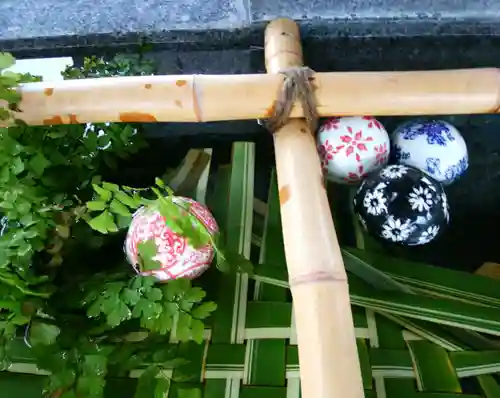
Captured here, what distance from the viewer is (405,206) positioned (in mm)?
884

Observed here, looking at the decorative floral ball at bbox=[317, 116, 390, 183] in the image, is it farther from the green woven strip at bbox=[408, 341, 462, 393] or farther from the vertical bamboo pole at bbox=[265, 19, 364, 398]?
the green woven strip at bbox=[408, 341, 462, 393]

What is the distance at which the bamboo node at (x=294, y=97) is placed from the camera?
867 mm

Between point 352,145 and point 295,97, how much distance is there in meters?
0.11

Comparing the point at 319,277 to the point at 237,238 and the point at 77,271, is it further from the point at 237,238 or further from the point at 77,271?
the point at 77,271

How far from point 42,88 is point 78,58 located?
0.20 meters

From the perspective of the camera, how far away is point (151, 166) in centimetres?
110

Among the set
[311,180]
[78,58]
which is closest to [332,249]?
[311,180]

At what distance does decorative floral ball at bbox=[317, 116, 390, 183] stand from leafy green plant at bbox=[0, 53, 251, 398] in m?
0.20

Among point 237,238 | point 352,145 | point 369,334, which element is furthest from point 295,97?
point 369,334

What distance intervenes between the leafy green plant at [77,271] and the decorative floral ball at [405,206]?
194mm

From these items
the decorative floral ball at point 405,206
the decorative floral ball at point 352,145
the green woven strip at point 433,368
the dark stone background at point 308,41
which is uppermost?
the dark stone background at point 308,41

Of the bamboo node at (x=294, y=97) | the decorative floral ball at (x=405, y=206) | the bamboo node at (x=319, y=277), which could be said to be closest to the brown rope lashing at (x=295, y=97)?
the bamboo node at (x=294, y=97)

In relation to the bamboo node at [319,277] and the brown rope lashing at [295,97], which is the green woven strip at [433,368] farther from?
the brown rope lashing at [295,97]

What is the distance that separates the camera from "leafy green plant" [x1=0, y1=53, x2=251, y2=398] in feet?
2.52
